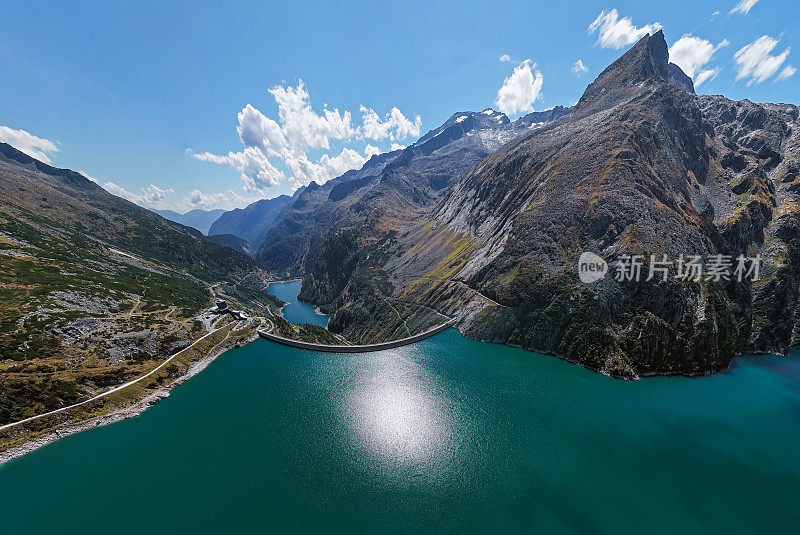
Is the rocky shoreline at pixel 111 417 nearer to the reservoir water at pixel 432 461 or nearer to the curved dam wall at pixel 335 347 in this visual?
the reservoir water at pixel 432 461

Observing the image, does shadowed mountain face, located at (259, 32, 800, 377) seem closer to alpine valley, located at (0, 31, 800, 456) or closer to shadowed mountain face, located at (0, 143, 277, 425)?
alpine valley, located at (0, 31, 800, 456)

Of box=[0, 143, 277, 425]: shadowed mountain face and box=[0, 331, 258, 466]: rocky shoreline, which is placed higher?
box=[0, 143, 277, 425]: shadowed mountain face

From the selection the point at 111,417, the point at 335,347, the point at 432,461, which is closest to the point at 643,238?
the point at 432,461

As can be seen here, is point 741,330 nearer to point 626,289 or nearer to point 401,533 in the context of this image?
point 626,289

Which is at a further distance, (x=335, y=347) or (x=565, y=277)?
(x=335, y=347)

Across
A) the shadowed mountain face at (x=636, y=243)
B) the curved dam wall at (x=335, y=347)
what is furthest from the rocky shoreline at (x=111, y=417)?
the shadowed mountain face at (x=636, y=243)

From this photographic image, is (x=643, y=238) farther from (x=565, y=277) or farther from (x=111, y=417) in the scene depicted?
(x=111, y=417)

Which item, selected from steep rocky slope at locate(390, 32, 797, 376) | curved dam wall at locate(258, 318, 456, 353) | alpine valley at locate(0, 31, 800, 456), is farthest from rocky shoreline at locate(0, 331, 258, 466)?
steep rocky slope at locate(390, 32, 797, 376)
